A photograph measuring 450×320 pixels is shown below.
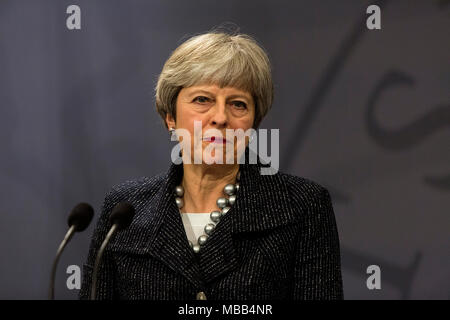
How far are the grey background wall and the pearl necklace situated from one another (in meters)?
0.86

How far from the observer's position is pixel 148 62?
2.43 meters

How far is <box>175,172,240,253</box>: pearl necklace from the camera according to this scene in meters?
1.50

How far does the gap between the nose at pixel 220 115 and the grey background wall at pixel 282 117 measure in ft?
3.22

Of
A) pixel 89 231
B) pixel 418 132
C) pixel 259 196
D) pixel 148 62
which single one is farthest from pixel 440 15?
pixel 89 231

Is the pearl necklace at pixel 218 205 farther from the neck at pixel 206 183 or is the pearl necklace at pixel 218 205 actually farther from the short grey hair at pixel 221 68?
the short grey hair at pixel 221 68

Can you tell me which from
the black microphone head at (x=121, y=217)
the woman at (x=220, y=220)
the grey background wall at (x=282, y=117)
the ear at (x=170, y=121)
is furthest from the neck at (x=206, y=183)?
the grey background wall at (x=282, y=117)

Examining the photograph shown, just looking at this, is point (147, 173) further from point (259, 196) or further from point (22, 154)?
point (259, 196)

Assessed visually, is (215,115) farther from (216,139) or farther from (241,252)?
(241,252)

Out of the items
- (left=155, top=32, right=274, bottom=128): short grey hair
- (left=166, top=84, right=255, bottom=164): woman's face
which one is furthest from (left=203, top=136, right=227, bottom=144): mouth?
(left=155, top=32, right=274, bottom=128): short grey hair

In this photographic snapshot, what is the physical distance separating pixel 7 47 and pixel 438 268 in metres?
1.80

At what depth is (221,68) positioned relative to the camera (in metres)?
1.45

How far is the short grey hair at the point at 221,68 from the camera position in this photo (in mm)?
1451

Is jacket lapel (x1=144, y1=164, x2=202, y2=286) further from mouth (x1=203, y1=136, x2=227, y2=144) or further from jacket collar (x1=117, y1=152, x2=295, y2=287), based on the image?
mouth (x1=203, y1=136, x2=227, y2=144)

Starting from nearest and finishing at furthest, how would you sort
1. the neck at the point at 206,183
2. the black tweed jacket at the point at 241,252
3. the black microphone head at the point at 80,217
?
the black microphone head at the point at 80,217 → the black tweed jacket at the point at 241,252 → the neck at the point at 206,183
